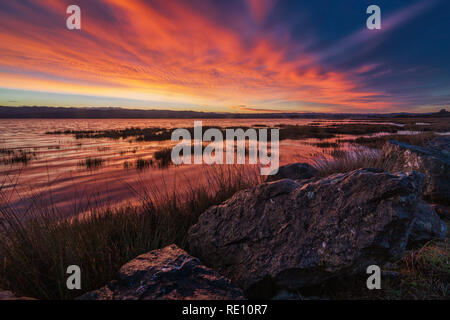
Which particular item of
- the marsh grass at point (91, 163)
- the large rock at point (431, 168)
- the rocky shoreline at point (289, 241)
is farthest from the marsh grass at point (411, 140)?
the marsh grass at point (91, 163)

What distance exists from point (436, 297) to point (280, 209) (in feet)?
5.64

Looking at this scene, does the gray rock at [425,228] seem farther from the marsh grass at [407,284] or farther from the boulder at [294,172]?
the boulder at [294,172]

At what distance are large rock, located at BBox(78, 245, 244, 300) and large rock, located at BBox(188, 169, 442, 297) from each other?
56 centimetres

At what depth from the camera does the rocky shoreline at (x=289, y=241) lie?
2.09 m

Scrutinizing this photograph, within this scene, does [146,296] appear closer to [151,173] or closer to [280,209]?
[280,209]

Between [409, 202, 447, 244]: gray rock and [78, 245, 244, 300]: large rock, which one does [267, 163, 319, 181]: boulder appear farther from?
[78, 245, 244, 300]: large rock

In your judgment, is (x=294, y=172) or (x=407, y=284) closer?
(x=407, y=284)

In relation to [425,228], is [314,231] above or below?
above

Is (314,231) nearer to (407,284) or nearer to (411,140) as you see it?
(407,284)

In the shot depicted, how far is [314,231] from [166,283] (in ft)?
5.40

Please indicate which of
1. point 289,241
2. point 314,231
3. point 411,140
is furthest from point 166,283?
point 411,140

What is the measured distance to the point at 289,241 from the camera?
2.52 m

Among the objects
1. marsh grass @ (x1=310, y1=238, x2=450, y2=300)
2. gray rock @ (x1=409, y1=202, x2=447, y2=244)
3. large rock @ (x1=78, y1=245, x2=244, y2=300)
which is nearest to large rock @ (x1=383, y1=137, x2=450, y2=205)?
gray rock @ (x1=409, y1=202, x2=447, y2=244)

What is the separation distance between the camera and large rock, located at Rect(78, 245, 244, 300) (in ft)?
6.26
